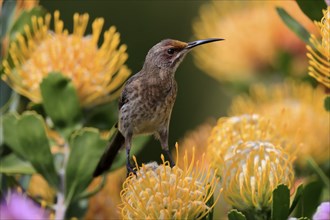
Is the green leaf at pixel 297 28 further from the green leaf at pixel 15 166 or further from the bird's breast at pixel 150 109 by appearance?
the green leaf at pixel 15 166

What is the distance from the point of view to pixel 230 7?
246 centimetres

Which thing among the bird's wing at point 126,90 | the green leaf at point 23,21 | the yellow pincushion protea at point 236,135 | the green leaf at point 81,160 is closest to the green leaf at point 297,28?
the yellow pincushion protea at point 236,135

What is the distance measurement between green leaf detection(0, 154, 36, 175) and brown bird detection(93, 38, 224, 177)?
15 cm

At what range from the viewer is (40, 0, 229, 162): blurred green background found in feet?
12.4

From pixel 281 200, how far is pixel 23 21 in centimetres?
77

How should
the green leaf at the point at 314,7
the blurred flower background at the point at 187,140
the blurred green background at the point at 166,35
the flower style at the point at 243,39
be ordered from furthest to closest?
the blurred green background at the point at 166,35, the flower style at the point at 243,39, the green leaf at the point at 314,7, the blurred flower background at the point at 187,140

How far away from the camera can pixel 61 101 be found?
1.70 meters

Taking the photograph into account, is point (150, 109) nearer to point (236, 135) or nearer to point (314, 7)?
point (236, 135)

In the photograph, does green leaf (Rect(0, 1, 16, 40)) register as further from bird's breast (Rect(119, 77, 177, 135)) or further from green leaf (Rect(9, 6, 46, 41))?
bird's breast (Rect(119, 77, 177, 135))

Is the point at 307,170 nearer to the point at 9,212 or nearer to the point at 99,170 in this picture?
the point at 99,170

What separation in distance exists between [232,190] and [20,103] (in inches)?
25.5

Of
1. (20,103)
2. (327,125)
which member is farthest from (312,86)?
(20,103)

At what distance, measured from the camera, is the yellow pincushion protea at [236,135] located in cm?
151

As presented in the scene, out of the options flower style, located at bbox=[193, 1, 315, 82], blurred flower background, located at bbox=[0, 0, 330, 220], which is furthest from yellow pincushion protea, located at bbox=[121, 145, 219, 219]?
flower style, located at bbox=[193, 1, 315, 82]
